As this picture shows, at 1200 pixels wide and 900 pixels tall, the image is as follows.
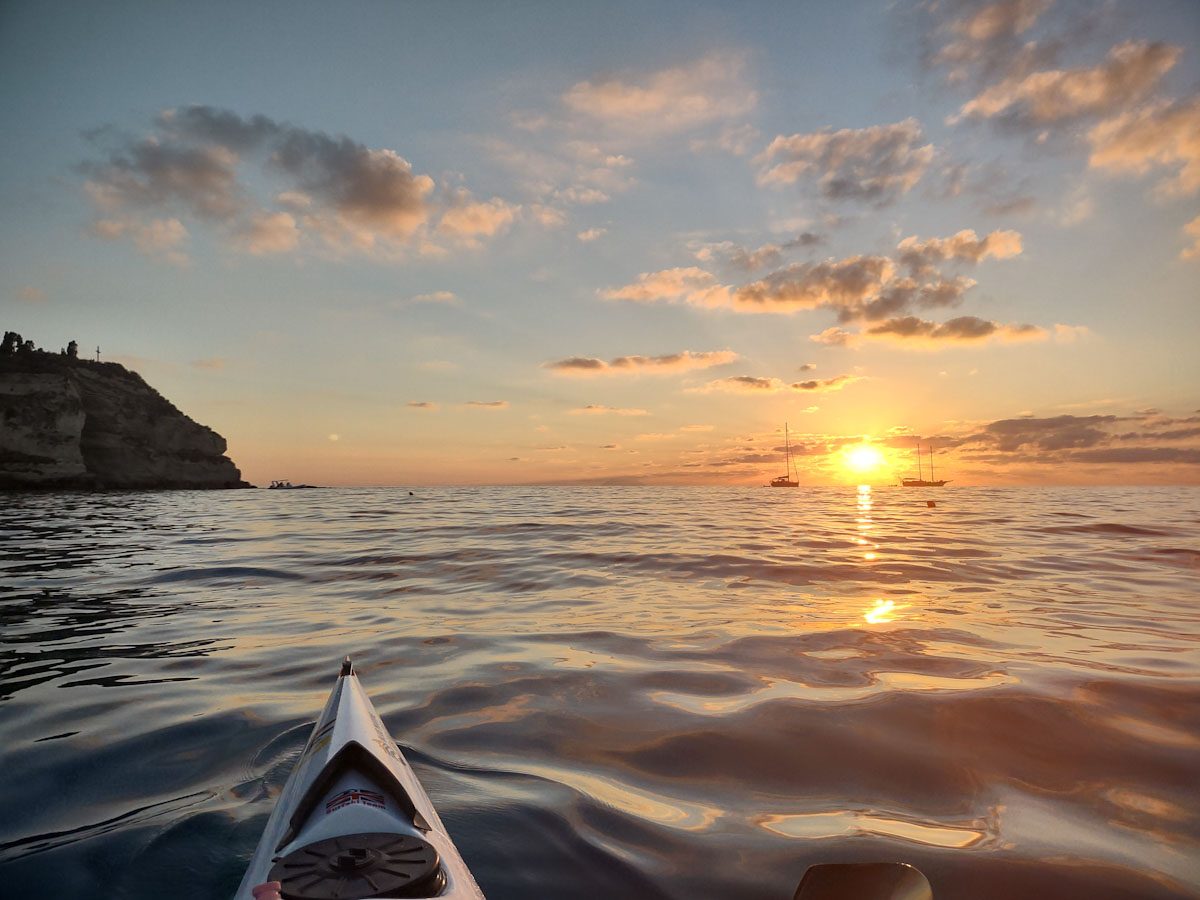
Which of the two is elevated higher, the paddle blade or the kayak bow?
the kayak bow

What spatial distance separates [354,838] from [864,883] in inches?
72.6

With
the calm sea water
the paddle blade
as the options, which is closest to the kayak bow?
the calm sea water

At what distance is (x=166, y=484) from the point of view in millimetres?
95562

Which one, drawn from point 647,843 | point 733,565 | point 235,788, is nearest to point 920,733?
point 647,843

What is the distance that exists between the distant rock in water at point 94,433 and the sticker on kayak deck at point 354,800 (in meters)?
92.5

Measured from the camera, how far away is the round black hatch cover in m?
1.80

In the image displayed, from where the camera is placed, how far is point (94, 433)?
3287 inches

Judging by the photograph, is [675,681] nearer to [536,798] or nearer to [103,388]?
[536,798]

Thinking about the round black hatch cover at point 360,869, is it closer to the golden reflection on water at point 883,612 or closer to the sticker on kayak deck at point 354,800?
the sticker on kayak deck at point 354,800

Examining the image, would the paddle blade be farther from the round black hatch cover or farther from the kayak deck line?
the round black hatch cover

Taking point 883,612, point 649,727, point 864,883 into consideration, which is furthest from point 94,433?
point 864,883

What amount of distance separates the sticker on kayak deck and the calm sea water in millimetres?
609

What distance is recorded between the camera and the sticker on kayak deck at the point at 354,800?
2223 mm

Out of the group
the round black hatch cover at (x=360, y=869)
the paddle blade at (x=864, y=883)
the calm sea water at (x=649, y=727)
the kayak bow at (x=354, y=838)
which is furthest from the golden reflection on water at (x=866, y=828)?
the round black hatch cover at (x=360, y=869)
